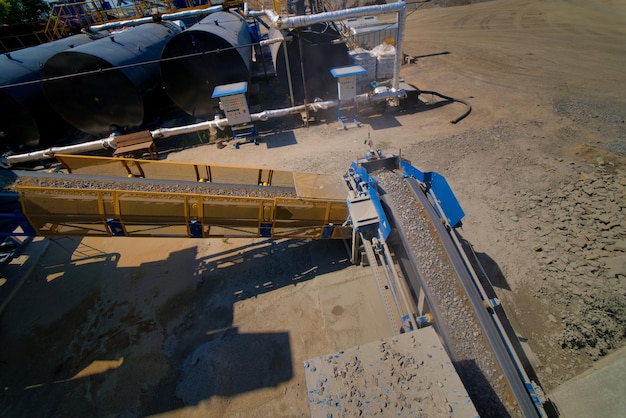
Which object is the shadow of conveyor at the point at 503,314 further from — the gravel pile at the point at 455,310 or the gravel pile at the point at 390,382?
the gravel pile at the point at 390,382

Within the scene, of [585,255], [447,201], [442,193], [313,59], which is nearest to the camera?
[447,201]

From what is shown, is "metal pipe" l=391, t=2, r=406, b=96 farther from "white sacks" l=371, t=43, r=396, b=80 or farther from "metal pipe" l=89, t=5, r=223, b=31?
"metal pipe" l=89, t=5, r=223, b=31

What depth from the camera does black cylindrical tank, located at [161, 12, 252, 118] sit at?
11.0 m

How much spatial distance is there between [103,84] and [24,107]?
10.4 ft

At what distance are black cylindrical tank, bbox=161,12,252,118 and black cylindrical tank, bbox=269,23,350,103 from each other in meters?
1.87

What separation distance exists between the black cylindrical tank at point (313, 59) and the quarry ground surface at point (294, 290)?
3.85 m

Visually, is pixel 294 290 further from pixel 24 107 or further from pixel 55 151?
pixel 24 107

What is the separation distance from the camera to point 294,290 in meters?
6.24

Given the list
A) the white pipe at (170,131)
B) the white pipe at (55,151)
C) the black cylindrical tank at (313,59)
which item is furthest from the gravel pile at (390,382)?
the white pipe at (55,151)

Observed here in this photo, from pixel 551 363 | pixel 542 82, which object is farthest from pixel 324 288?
pixel 542 82

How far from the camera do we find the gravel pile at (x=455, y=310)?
340cm

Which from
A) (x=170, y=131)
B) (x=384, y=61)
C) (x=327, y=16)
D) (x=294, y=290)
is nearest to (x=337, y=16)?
(x=327, y=16)

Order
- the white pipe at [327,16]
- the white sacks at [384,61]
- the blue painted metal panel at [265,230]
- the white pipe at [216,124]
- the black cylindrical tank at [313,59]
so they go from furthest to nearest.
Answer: the white sacks at [384,61] → the black cylindrical tank at [313,59] → the white pipe at [216,124] → the white pipe at [327,16] → the blue painted metal panel at [265,230]

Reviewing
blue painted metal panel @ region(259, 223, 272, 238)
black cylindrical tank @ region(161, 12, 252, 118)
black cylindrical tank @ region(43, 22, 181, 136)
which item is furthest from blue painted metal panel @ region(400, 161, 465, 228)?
black cylindrical tank @ region(43, 22, 181, 136)
